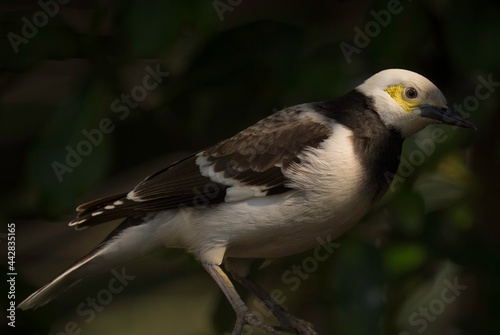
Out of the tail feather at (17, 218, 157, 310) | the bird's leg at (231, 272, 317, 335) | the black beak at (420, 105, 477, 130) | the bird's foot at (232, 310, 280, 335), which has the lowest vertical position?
the bird's leg at (231, 272, 317, 335)

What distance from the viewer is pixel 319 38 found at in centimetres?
405

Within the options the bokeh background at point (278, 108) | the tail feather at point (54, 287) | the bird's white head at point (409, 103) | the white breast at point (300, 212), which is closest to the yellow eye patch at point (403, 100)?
the bird's white head at point (409, 103)

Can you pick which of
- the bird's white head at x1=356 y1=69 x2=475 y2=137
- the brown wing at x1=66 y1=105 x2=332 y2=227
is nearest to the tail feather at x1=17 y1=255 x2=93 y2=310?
the brown wing at x1=66 y1=105 x2=332 y2=227

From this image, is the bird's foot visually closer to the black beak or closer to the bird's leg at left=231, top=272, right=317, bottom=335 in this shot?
the bird's leg at left=231, top=272, right=317, bottom=335

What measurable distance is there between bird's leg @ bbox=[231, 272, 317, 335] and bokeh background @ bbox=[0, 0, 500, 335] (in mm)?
160

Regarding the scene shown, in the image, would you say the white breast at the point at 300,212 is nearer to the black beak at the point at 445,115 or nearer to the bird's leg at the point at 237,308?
the bird's leg at the point at 237,308

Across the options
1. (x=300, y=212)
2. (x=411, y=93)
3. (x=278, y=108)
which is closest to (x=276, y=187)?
(x=300, y=212)

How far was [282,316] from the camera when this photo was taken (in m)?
3.62

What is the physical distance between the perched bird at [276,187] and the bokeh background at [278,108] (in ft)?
1.22

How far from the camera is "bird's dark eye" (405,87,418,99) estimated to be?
332cm

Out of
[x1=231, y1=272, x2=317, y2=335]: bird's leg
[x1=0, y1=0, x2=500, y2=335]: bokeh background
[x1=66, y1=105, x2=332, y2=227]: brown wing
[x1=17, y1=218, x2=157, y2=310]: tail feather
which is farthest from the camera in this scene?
[x1=0, y1=0, x2=500, y2=335]: bokeh background

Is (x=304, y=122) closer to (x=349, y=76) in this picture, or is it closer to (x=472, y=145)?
(x=349, y=76)

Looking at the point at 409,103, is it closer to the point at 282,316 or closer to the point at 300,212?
the point at 300,212

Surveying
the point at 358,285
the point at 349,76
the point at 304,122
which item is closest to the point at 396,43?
the point at 349,76
